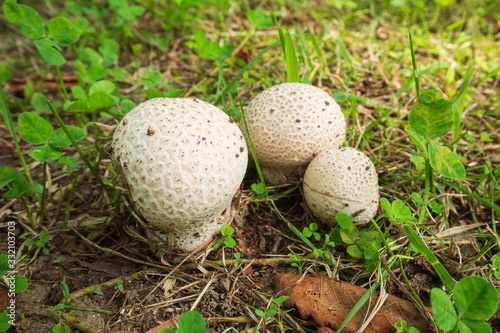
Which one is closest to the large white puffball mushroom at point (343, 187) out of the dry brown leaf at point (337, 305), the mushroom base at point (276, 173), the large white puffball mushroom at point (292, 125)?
the large white puffball mushroom at point (292, 125)

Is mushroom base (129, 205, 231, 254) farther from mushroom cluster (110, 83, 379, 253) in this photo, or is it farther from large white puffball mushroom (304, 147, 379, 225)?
large white puffball mushroom (304, 147, 379, 225)

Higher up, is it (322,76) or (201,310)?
(322,76)

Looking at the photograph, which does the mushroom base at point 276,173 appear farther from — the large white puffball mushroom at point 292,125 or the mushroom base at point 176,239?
the mushroom base at point 176,239

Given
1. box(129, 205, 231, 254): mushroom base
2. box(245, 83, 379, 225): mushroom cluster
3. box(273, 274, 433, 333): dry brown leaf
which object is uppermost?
box(245, 83, 379, 225): mushroom cluster

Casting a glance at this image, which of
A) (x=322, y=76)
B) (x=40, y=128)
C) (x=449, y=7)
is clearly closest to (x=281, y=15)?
(x=322, y=76)

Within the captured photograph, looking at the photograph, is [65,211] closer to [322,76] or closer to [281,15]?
[322,76]

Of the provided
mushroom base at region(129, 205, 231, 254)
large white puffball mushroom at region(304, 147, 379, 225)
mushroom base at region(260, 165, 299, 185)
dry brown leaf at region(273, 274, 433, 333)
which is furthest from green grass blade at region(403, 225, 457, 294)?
mushroom base at region(129, 205, 231, 254)

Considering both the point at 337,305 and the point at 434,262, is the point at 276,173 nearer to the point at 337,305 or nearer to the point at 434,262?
the point at 337,305
